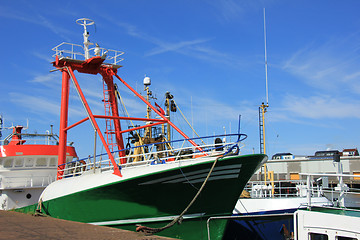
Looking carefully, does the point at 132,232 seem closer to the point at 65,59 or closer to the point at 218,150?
the point at 218,150

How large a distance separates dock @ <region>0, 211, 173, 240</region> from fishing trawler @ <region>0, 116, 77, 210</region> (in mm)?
4031

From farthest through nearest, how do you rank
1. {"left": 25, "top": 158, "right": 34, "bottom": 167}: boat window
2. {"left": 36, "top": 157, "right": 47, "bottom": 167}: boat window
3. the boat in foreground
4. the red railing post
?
{"left": 36, "top": 157, "right": 47, "bottom": 167}: boat window → {"left": 25, "top": 158, "right": 34, "bottom": 167}: boat window → the red railing post → the boat in foreground

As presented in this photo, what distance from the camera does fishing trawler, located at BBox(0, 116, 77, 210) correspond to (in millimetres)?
17484

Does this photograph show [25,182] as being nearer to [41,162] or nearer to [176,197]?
[41,162]

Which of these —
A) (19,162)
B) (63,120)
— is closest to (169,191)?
(63,120)

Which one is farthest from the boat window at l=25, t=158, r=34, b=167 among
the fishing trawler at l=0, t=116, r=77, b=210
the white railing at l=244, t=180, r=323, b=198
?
the white railing at l=244, t=180, r=323, b=198

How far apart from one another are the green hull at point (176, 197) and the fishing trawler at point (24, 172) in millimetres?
6591

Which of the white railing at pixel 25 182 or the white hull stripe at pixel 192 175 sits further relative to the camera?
the white railing at pixel 25 182

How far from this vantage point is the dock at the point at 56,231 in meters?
10.2

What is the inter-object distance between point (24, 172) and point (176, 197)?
9.83 m

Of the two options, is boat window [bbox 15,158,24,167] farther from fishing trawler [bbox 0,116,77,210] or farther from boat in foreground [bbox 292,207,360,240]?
boat in foreground [bbox 292,207,360,240]

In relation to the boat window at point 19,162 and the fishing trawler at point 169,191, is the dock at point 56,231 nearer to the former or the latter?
the fishing trawler at point 169,191

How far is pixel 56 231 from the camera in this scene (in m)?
11.0

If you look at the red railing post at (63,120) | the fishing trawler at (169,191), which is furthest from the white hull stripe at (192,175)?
the red railing post at (63,120)
